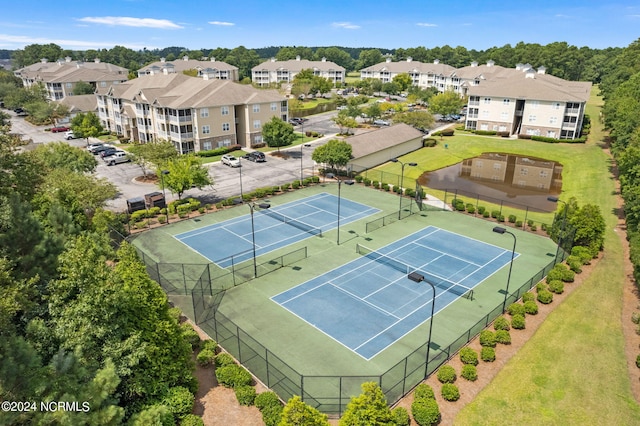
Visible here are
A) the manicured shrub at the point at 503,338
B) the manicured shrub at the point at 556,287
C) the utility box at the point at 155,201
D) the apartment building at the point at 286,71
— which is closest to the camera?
the manicured shrub at the point at 503,338

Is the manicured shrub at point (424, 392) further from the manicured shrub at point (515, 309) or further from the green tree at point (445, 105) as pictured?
the green tree at point (445, 105)

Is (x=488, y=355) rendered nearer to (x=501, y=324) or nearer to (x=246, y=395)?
(x=501, y=324)

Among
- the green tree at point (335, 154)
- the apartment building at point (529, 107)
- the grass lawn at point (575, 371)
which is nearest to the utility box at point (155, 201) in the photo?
the green tree at point (335, 154)

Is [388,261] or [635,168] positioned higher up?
[635,168]

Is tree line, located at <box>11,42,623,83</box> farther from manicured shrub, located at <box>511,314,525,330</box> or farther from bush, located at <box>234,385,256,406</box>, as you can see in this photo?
bush, located at <box>234,385,256,406</box>

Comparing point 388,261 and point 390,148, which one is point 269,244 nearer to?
point 388,261

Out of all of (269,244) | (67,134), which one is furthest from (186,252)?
(67,134)
